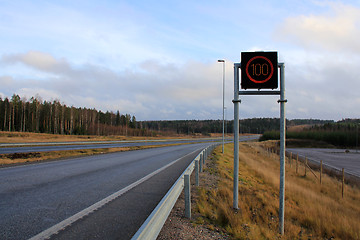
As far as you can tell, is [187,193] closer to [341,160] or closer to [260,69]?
[260,69]

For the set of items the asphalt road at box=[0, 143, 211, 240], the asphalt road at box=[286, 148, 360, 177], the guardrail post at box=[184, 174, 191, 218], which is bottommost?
the asphalt road at box=[286, 148, 360, 177]

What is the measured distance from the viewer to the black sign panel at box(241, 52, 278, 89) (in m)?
5.26

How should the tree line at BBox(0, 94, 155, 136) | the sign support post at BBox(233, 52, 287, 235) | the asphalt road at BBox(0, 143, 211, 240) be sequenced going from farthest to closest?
the tree line at BBox(0, 94, 155, 136) → the sign support post at BBox(233, 52, 287, 235) → the asphalt road at BBox(0, 143, 211, 240)

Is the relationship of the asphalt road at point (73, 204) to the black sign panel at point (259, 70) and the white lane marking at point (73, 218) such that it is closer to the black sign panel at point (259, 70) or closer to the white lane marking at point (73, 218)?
the white lane marking at point (73, 218)

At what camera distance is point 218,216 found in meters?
5.42

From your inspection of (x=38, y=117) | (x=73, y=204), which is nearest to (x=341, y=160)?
(x=73, y=204)

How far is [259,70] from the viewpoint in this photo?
535 centimetres

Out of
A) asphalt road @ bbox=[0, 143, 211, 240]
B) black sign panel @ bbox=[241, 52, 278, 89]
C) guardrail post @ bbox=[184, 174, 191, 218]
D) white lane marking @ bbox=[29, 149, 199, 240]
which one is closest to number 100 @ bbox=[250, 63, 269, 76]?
black sign panel @ bbox=[241, 52, 278, 89]

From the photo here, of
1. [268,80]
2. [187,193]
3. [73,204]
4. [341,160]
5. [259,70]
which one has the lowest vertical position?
[341,160]

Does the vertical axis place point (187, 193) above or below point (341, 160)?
above

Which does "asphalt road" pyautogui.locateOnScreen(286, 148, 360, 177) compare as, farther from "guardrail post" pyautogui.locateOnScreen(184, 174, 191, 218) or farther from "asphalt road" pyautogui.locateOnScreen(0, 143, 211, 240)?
"guardrail post" pyautogui.locateOnScreen(184, 174, 191, 218)

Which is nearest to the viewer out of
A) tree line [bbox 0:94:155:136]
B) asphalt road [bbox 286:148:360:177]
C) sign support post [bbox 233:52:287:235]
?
sign support post [bbox 233:52:287:235]

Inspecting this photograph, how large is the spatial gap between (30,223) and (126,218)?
5.44 ft

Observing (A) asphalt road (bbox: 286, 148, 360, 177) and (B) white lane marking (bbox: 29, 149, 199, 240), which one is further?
(A) asphalt road (bbox: 286, 148, 360, 177)
